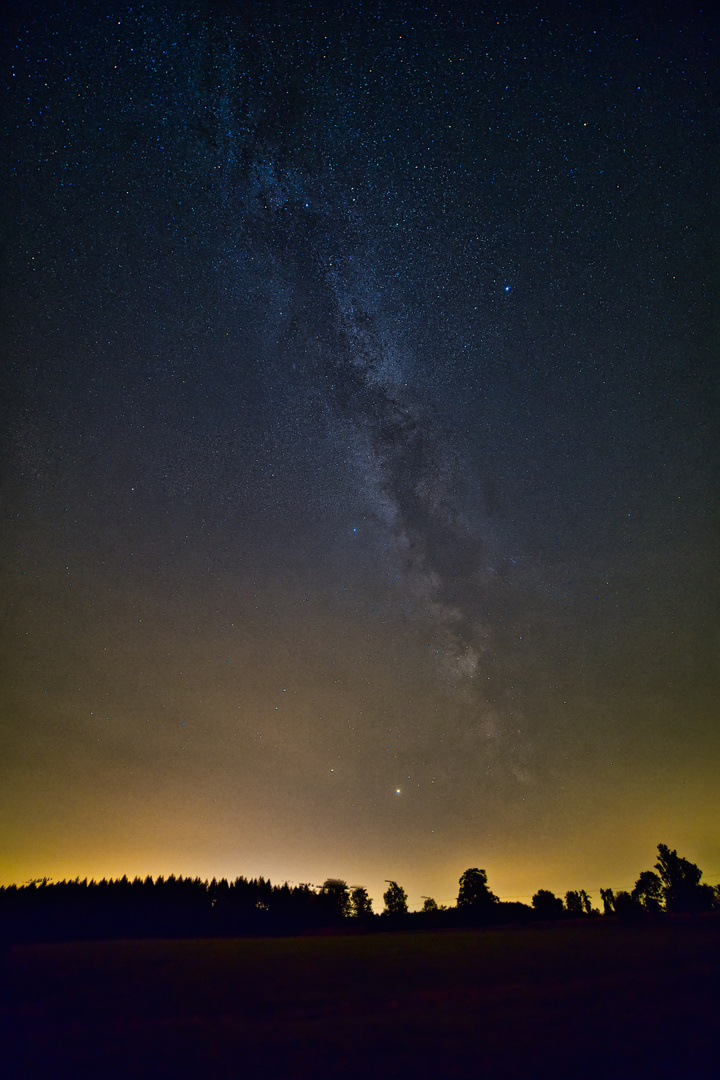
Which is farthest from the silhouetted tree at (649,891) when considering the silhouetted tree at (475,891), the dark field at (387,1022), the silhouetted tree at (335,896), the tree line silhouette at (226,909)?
→ the dark field at (387,1022)

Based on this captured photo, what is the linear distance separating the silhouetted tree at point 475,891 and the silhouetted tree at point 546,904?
28.4 feet

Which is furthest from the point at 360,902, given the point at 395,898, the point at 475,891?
the point at 475,891

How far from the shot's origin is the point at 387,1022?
12.5 metres

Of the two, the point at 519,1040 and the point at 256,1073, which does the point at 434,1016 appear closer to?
the point at 519,1040

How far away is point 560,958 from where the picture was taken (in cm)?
2356

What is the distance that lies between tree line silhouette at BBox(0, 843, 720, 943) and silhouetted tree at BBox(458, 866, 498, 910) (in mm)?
198

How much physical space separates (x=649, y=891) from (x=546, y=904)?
29.9 metres

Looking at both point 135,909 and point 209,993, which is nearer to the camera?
point 209,993

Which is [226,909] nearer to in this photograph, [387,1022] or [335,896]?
[335,896]

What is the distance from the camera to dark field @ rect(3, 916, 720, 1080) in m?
9.71

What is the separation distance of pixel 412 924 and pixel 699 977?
70.8 meters

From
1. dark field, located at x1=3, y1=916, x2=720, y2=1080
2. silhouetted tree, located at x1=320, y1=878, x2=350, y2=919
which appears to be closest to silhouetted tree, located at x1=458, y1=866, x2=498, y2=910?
silhouetted tree, located at x1=320, y1=878, x2=350, y2=919

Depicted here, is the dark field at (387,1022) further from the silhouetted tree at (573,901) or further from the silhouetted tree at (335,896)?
the silhouetted tree at (573,901)

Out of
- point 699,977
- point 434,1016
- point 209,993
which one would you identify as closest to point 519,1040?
point 434,1016
